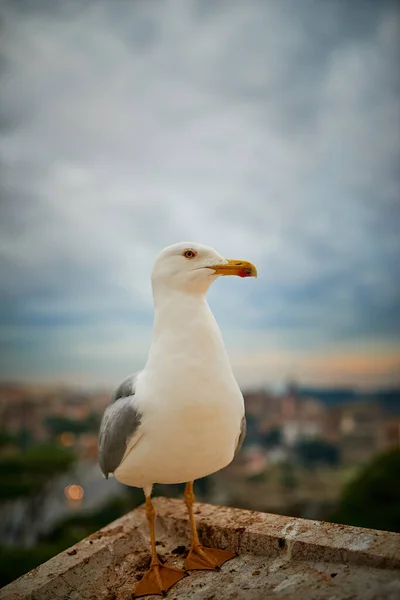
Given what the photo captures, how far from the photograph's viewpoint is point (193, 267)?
1.62 m

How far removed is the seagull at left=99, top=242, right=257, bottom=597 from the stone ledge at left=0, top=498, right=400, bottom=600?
152 mm

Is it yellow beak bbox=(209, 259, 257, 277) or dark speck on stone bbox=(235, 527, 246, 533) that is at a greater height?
yellow beak bbox=(209, 259, 257, 277)

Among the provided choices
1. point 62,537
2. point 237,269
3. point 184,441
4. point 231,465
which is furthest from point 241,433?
point 231,465

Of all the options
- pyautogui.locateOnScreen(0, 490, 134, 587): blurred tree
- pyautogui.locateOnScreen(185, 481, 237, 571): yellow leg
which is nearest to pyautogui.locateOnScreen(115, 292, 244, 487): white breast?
pyautogui.locateOnScreen(185, 481, 237, 571): yellow leg

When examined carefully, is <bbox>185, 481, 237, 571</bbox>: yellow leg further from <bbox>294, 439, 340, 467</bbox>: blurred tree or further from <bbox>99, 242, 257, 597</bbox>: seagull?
<bbox>294, 439, 340, 467</bbox>: blurred tree

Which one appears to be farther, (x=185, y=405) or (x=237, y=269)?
(x=237, y=269)

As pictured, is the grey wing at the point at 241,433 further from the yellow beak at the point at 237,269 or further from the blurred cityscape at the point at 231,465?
the blurred cityscape at the point at 231,465

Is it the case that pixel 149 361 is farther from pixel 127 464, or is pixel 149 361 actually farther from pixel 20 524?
pixel 20 524

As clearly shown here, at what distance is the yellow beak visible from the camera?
63.3 inches

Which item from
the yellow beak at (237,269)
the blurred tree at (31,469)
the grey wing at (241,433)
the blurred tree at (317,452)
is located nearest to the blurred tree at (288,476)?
the blurred tree at (317,452)

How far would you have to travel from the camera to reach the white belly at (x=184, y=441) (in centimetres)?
152

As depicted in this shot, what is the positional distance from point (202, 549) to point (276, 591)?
406mm

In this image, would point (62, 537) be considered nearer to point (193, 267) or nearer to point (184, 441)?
point (184, 441)

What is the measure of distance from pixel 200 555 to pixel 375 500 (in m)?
5.07
